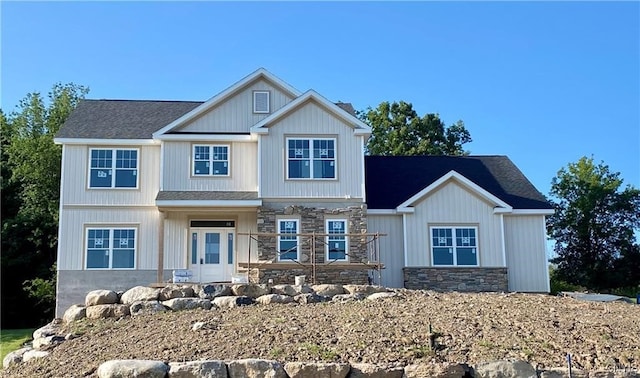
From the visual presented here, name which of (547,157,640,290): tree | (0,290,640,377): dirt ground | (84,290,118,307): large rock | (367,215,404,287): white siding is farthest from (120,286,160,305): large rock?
(547,157,640,290): tree

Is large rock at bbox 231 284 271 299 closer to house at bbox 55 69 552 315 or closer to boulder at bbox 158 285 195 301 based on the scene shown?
boulder at bbox 158 285 195 301

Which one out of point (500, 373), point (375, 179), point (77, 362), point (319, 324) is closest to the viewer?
point (500, 373)

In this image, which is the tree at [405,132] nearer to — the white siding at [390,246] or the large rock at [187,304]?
the white siding at [390,246]

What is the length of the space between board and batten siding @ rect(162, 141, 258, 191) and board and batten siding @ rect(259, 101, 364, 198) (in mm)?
702

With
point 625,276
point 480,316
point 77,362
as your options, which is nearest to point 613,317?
point 480,316

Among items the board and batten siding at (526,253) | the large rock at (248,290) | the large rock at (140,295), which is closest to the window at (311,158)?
the large rock at (248,290)

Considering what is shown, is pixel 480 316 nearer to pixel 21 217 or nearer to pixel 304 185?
pixel 304 185

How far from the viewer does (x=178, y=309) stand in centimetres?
1544

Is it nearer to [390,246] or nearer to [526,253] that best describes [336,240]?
[390,246]

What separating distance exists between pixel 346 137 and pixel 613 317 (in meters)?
10.6

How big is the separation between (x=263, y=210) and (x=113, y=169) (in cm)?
500

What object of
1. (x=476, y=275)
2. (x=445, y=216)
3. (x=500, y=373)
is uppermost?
(x=445, y=216)

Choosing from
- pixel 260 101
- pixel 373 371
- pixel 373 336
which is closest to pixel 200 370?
pixel 373 371

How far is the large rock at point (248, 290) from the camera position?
16.2m
